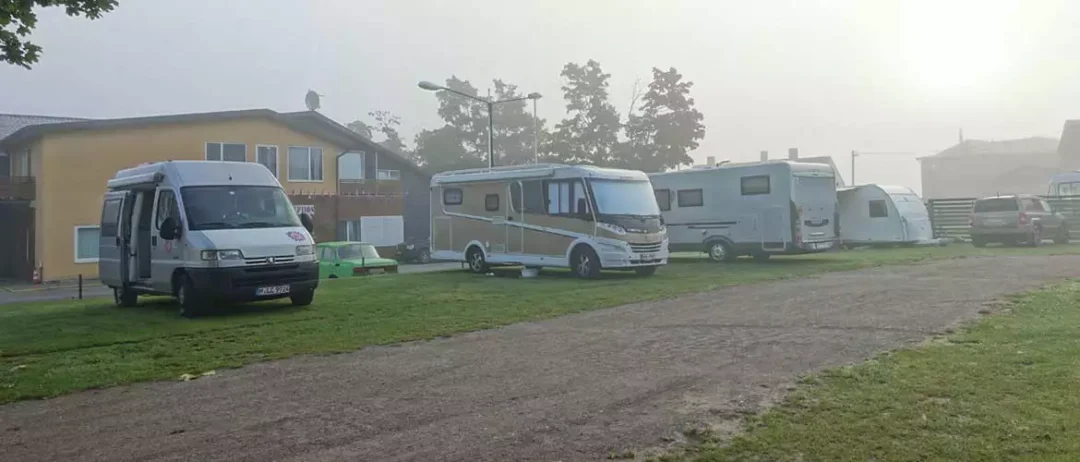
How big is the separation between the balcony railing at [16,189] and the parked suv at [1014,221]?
33.2m

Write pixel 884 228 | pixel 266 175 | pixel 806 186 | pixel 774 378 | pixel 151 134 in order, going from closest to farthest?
pixel 774 378, pixel 266 175, pixel 806 186, pixel 884 228, pixel 151 134

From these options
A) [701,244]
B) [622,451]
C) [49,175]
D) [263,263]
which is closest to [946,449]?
[622,451]

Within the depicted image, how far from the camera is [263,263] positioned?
40.0ft

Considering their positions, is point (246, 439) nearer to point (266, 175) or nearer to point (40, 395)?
point (40, 395)

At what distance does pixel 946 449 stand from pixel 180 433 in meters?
4.96

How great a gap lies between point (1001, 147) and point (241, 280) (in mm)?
77767

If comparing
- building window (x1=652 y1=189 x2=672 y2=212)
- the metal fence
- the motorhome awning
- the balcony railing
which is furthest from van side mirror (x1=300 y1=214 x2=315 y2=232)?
the metal fence

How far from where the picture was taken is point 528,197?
18812mm

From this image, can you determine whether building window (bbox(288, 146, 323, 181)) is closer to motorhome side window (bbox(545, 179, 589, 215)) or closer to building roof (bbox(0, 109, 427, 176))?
building roof (bbox(0, 109, 427, 176))

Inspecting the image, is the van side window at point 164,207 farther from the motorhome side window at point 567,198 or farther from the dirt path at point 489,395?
Answer: the motorhome side window at point 567,198

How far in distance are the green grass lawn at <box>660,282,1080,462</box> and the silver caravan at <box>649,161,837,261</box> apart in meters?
13.0

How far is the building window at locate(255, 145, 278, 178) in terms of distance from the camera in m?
35.6

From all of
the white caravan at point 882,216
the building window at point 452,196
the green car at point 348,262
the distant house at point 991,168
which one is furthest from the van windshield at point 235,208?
the distant house at point 991,168

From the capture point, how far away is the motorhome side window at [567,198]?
697 inches
